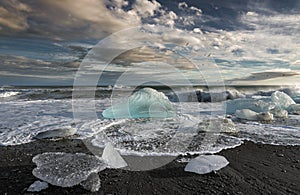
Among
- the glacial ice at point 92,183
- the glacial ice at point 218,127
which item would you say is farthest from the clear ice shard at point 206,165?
the glacial ice at point 218,127

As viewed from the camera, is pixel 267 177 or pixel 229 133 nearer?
pixel 267 177

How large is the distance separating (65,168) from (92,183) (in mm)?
310

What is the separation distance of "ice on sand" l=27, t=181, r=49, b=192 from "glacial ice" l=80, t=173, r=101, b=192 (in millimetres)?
329

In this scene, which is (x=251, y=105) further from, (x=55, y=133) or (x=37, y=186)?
(x=37, y=186)

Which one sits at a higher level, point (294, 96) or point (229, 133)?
point (294, 96)

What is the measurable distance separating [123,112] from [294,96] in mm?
10310

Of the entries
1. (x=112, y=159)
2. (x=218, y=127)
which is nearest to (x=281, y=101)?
(x=218, y=127)

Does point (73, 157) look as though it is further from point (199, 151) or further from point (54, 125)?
point (54, 125)

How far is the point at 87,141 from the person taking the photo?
374cm

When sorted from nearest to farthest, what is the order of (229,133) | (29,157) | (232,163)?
(232,163) < (29,157) < (229,133)

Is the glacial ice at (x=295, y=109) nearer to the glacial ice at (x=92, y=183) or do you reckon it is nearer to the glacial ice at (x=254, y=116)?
the glacial ice at (x=254, y=116)

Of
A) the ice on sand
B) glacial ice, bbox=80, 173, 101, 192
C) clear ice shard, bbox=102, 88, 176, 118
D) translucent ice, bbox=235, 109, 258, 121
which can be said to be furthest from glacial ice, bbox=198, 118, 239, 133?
the ice on sand

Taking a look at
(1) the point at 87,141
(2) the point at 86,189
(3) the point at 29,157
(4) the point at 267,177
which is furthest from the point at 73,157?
(4) the point at 267,177

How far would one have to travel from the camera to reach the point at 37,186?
6.55 ft
